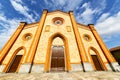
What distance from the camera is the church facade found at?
1053cm

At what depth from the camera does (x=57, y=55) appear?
1185 cm

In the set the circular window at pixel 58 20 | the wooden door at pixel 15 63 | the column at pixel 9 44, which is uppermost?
the circular window at pixel 58 20

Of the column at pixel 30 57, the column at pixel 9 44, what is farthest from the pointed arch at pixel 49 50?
the column at pixel 9 44

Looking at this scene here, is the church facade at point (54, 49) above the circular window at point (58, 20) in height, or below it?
below

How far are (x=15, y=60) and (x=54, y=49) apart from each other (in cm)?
561

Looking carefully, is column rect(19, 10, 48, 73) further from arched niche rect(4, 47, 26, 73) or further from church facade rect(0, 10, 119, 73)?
arched niche rect(4, 47, 26, 73)

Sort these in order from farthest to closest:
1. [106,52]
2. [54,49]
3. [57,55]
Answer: [106,52] < [54,49] < [57,55]

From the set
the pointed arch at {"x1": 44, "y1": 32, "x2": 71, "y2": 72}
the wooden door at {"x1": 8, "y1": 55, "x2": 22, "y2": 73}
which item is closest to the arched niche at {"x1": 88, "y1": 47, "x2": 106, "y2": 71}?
the pointed arch at {"x1": 44, "y1": 32, "x2": 71, "y2": 72}

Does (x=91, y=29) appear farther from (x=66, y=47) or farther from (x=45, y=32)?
(x=45, y=32)

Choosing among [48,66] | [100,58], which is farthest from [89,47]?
[48,66]

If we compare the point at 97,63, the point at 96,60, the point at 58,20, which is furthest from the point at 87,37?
the point at 58,20

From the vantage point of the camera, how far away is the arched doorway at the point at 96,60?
12417 mm

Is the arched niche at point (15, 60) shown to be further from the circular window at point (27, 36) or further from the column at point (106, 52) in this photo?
the column at point (106, 52)

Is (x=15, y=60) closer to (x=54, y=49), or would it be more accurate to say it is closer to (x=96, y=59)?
(x=54, y=49)
